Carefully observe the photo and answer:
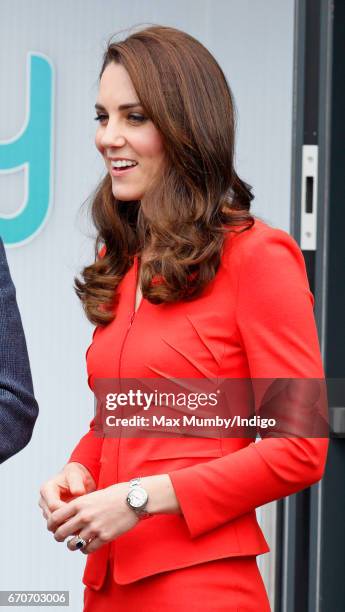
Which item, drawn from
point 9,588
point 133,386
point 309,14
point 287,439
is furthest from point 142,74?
point 9,588

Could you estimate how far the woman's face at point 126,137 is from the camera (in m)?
1.96

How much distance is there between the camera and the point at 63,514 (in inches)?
70.4

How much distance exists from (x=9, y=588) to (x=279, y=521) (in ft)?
2.64

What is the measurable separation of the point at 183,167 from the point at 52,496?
0.62 meters

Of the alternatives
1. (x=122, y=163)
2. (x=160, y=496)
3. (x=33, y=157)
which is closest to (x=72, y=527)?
(x=160, y=496)

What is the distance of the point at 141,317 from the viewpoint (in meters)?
1.94

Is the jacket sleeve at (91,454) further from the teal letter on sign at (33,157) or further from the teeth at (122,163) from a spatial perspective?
the teal letter on sign at (33,157)

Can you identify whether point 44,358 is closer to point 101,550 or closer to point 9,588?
point 9,588

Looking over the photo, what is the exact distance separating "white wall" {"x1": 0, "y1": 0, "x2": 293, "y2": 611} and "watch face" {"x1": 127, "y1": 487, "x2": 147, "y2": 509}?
1488 millimetres

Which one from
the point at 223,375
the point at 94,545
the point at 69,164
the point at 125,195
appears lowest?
the point at 94,545

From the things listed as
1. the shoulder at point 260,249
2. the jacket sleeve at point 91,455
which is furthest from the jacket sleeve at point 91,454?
the shoulder at point 260,249

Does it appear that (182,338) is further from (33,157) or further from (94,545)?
(33,157)

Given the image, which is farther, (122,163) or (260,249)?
(122,163)

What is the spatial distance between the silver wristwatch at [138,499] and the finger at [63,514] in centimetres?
9
